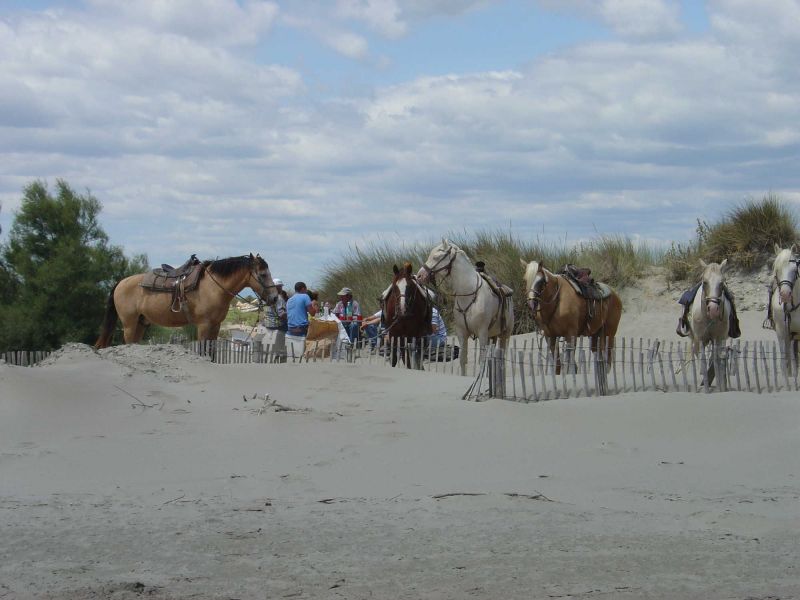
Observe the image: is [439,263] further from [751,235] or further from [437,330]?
[751,235]

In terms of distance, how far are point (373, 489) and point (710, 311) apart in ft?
23.2

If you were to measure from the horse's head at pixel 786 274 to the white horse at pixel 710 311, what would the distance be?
706 millimetres

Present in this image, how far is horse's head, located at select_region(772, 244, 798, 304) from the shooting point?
13.7 metres

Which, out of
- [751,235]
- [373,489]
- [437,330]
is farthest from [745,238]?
[373,489]

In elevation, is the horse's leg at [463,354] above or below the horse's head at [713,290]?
below

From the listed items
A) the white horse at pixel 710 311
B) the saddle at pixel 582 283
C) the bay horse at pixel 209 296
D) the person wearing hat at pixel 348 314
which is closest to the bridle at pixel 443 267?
the saddle at pixel 582 283

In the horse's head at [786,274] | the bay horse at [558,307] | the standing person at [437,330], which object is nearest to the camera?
the horse's head at [786,274]

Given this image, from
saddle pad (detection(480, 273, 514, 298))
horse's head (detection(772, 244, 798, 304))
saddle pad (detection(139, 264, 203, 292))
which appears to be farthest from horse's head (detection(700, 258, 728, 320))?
saddle pad (detection(139, 264, 203, 292))

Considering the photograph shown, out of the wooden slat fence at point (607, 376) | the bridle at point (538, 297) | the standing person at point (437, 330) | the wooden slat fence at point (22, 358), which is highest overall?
the bridle at point (538, 297)

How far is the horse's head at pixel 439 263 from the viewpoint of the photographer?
16203 mm

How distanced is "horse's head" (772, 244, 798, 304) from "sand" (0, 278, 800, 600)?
2.49 meters

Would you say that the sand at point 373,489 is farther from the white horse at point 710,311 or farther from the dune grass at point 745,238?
the dune grass at point 745,238

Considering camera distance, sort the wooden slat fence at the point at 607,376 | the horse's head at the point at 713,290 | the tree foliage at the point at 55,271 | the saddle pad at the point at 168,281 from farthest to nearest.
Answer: the tree foliage at the point at 55,271, the saddle pad at the point at 168,281, the horse's head at the point at 713,290, the wooden slat fence at the point at 607,376

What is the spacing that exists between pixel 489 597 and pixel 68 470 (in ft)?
13.9
